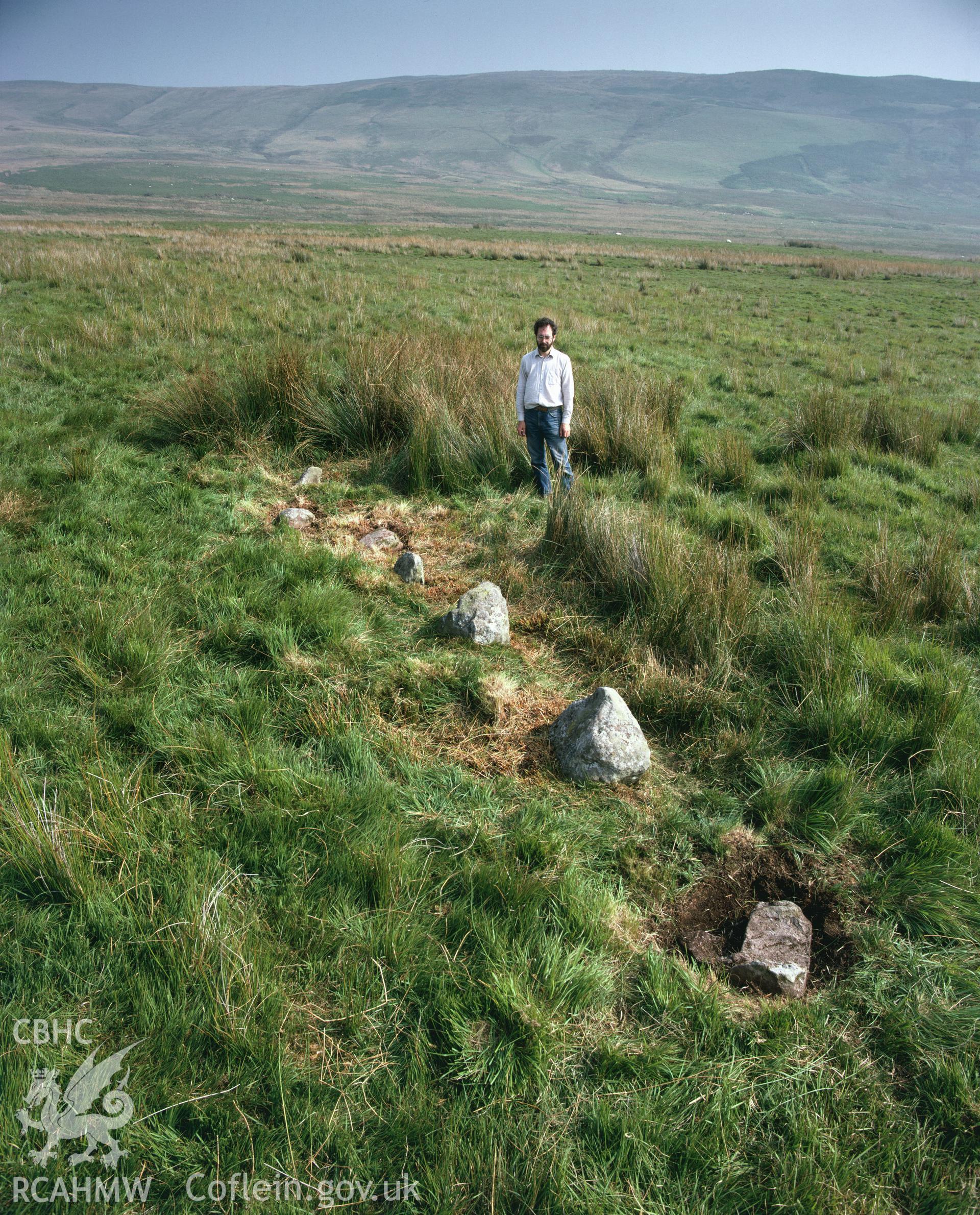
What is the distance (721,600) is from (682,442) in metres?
4.19

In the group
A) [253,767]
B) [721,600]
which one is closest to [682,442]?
[721,600]

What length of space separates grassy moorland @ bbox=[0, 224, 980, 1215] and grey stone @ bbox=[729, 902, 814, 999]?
2.5 inches

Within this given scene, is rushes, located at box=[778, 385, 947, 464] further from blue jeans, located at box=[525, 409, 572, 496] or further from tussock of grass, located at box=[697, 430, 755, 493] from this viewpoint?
blue jeans, located at box=[525, 409, 572, 496]

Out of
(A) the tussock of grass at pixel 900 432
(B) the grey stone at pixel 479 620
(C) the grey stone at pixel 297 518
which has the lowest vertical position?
(B) the grey stone at pixel 479 620

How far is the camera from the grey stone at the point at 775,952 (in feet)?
7.11

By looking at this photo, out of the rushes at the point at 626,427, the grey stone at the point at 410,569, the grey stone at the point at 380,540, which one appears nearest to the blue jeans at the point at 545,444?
the rushes at the point at 626,427

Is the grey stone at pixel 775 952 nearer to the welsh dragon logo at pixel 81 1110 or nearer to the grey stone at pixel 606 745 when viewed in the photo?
the grey stone at pixel 606 745

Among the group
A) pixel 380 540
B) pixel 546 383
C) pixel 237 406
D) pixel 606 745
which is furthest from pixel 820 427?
pixel 237 406

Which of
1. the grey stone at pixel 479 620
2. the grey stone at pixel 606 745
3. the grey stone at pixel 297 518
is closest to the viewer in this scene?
the grey stone at pixel 606 745

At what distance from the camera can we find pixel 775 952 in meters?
2.26

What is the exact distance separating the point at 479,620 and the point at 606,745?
127 cm

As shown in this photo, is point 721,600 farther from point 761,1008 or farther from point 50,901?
point 50,901

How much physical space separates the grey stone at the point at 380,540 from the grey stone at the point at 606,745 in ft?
8.64

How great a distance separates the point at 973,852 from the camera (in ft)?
8.45
